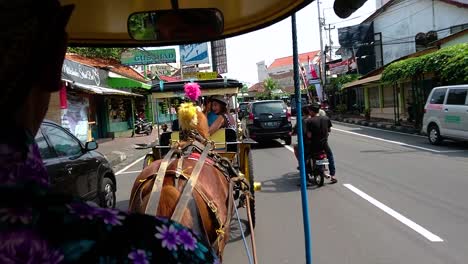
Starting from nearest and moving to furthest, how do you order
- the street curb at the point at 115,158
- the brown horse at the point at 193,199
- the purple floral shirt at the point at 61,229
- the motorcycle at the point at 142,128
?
1. the purple floral shirt at the point at 61,229
2. the brown horse at the point at 193,199
3. the street curb at the point at 115,158
4. the motorcycle at the point at 142,128

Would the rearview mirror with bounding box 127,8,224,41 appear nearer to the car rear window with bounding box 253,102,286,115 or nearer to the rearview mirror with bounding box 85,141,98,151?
the rearview mirror with bounding box 85,141,98,151

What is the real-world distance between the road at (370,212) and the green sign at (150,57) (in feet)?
31.5

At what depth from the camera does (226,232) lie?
3445 mm

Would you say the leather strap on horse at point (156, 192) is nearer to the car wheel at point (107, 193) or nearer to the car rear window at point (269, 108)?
the car wheel at point (107, 193)

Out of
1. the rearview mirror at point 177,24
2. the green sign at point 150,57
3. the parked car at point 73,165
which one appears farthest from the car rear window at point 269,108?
the rearview mirror at point 177,24

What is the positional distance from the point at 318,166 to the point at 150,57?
46.6 feet

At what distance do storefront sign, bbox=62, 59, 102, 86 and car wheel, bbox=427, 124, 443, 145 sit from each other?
11.6 m

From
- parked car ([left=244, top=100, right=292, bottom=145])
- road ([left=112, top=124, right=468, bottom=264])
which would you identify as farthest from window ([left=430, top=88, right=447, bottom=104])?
parked car ([left=244, top=100, right=292, bottom=145])

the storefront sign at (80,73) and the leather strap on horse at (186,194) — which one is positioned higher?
the storefront sign at (80,73)

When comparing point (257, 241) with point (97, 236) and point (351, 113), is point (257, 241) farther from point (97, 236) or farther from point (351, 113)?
point (351, 113)

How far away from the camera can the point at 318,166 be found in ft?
28.8

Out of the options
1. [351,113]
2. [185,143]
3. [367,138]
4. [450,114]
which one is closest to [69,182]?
[185,143]

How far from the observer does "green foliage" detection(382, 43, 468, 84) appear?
16.0 m

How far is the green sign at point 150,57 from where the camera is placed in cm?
2080
